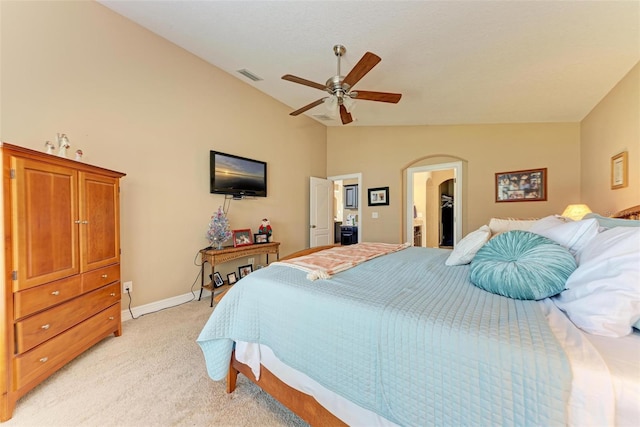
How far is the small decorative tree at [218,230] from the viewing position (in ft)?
10.3

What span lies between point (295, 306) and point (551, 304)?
3.73ft

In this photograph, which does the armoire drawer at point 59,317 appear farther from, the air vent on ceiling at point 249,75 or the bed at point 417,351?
the air vent on ceiling at point 249,75

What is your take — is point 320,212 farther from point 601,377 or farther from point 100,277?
point 601,377

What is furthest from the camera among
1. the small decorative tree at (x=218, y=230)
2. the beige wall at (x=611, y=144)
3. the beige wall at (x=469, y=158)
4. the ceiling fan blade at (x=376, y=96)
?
the beige wall at (x=469, y=158)

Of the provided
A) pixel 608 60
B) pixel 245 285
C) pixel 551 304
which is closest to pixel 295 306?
pixel 245 285

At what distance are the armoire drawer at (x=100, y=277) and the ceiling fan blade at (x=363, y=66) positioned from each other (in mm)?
2685

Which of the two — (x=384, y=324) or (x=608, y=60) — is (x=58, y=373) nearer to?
(x=384, y=324)

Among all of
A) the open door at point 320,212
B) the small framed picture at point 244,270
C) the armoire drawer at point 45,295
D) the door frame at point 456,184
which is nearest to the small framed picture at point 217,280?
the small framed picture at point 244,270

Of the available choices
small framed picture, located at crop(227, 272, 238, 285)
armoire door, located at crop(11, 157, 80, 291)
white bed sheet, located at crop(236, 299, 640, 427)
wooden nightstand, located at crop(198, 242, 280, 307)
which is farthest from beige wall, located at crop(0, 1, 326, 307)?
white bed sheet, located at crop(236, 299, 640, 427)

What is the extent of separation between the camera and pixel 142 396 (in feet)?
4.90

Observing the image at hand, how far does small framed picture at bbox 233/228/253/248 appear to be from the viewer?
11.3ft

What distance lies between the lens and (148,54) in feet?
8.96

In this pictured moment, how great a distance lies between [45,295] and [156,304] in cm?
135

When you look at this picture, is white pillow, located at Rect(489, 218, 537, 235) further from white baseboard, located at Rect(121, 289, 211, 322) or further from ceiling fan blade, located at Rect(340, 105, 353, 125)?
white baseboard, located at Rect(121, 289, 211, 322)
